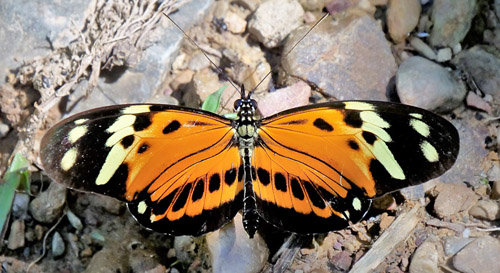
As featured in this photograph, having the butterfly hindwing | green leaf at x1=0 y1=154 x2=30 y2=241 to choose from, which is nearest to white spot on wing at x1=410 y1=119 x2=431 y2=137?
the butterfly hindwing

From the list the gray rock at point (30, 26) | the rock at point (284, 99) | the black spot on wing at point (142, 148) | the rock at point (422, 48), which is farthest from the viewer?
the gray rock at point (30, 26)

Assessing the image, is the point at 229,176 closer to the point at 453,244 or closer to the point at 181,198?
the point at 181,198

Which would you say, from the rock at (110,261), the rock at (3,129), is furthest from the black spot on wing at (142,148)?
the rock at (3,129)

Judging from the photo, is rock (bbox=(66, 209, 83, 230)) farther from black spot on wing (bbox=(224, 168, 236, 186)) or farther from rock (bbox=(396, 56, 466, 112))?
rock (bbox=(396, 56, 466, 112))

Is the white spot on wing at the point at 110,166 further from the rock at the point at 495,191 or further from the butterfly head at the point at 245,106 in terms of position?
the rock at the point at 495,191

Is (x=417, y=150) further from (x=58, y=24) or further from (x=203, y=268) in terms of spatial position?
(x=58, y=24)
